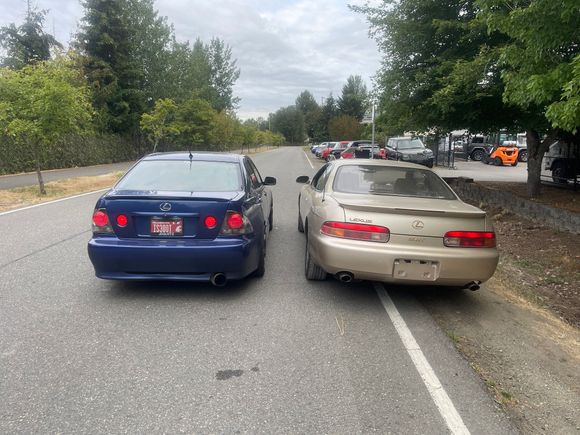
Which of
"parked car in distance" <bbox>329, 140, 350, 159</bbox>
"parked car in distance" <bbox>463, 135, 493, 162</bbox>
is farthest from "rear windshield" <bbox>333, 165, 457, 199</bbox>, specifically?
"parked car in distance" <bbox>463, 135, 493, 162</bbox>

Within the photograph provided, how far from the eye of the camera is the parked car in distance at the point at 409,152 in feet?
84.3

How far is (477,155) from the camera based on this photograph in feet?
111

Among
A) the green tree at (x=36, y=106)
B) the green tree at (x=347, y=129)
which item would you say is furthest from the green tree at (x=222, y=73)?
the green tree at (x=36, y=106)

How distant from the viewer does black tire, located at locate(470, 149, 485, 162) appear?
109 feet

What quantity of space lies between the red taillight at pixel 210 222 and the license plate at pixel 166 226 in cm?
25

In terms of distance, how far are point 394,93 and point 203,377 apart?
1114 cm

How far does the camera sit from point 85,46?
3566 cm

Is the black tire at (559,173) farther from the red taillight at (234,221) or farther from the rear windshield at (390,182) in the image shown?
the red taillight at (234,221)

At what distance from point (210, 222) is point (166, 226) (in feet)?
1.44

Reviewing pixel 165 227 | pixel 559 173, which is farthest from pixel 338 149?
pixel 165 227

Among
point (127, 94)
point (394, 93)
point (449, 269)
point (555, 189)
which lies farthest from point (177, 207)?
point (127, 94)

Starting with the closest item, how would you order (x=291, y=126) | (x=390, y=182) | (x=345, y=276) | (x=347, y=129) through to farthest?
(x=345, y=276) → (x=390, y=182) → (x=347, y=129) → (x=291, y=126)

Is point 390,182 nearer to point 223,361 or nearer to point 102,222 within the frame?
point 223,361

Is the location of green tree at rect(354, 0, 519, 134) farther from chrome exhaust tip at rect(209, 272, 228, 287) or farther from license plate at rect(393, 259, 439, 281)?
chrome exhaust tip at rect(209, 272, 228, 287)
